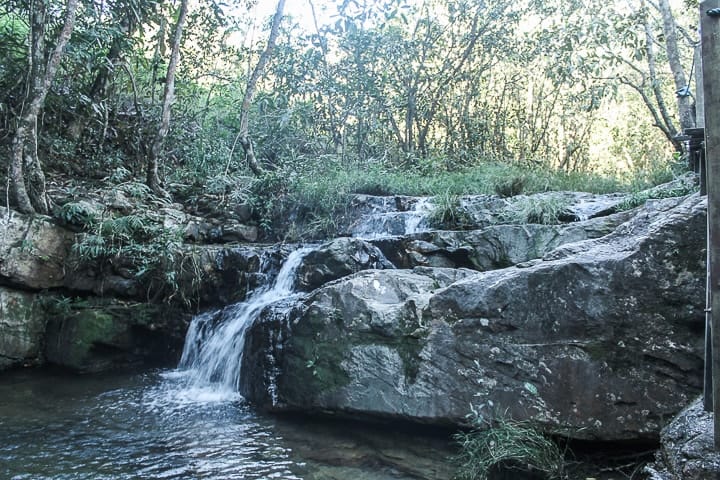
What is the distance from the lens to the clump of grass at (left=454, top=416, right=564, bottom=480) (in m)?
3.30

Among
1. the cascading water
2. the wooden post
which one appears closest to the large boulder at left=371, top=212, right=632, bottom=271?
the cascading water

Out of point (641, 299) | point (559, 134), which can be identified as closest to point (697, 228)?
point (641, 299)

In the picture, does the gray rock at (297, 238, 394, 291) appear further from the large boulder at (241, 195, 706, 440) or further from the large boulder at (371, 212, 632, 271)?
the large boulder at (241, 195, 706, 440)

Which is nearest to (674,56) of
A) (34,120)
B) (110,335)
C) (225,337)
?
(225,337)

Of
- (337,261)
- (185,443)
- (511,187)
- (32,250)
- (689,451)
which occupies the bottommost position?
(185,443)

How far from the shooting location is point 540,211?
263 inches

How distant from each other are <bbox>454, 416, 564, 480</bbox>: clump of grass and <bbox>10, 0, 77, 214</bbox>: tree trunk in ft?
20.1

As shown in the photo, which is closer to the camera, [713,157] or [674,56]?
[713,157]

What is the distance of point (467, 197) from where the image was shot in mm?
8000

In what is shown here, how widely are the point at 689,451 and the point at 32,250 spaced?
6939 millimetres

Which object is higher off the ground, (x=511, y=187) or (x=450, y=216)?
(x=511, y=187)

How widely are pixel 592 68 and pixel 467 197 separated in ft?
9.06

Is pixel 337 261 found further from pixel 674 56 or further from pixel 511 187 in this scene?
pixel 674 56

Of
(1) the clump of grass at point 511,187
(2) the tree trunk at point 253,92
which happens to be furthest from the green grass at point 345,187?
(2) the tree trunk at point 253,92
